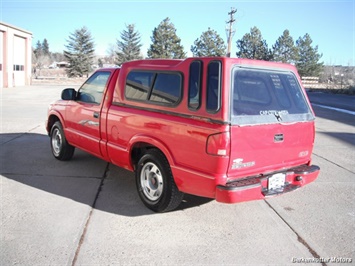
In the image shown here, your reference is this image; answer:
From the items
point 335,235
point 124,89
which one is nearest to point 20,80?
point 124,89

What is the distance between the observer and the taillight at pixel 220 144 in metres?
3.15

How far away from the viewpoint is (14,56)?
32.4 meters

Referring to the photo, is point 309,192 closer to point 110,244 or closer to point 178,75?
point 178,75

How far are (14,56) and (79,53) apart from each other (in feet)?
90.9

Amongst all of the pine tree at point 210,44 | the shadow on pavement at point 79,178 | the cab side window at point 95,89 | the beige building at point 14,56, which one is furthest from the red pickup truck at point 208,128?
the pine tree at point 210,44

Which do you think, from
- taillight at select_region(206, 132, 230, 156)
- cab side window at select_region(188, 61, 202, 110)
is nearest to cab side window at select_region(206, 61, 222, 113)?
cab side window at select_region(188, 61, 202, 110)

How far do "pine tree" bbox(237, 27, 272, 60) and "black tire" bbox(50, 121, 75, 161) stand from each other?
55.5 metres

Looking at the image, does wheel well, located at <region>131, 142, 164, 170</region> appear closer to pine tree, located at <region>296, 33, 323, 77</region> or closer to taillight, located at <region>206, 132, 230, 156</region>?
taillight, located at <region>206, 132, 230, 156</region>

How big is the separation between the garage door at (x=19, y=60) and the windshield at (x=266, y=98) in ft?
112

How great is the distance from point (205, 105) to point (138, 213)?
1.67 m

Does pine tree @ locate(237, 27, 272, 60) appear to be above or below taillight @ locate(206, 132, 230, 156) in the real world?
above

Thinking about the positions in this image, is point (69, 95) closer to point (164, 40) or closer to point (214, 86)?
point (214, 86)

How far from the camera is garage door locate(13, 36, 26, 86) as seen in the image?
1292 inches

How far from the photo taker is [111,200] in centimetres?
439
